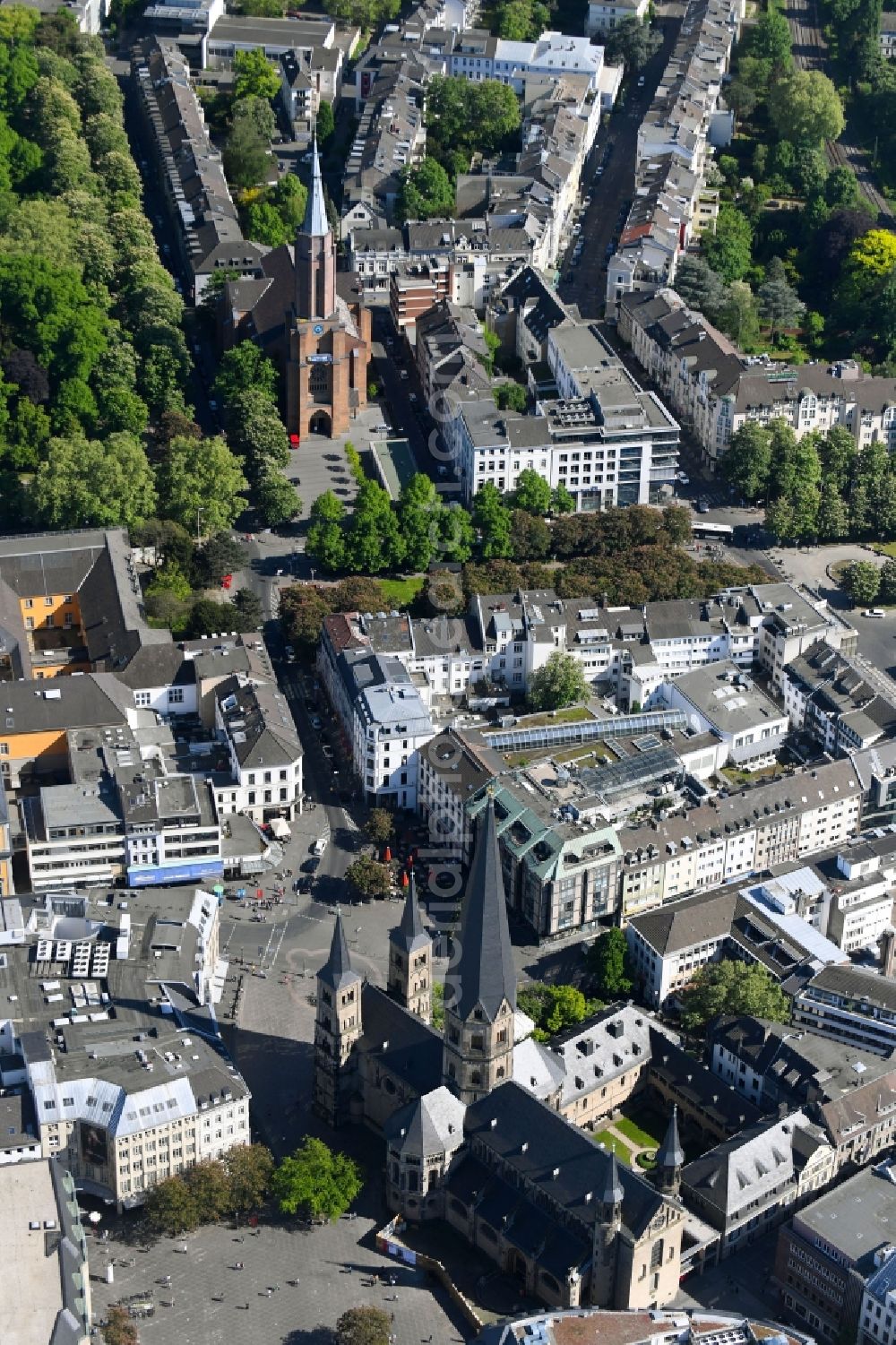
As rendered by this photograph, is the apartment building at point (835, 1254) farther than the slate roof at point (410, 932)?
No

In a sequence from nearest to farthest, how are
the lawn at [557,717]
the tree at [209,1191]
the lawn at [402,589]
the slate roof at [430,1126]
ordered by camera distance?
1. the slate roof at [430,1126]
2. the tree at [209,1191]
3. the lawn at [557,717]
4. the lawn at [402,589]

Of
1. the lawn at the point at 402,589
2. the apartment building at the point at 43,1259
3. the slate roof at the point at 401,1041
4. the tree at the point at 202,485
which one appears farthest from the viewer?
the tree at the point at 202,485

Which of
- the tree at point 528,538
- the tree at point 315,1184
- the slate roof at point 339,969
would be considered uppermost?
the tree at point 528,538

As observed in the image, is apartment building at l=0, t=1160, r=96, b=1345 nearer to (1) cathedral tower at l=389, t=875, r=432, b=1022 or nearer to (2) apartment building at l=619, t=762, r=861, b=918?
(1) cathedral tower at l=389, t=875, r=432, b=1022

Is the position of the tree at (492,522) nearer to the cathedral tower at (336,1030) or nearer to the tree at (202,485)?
the tree at (202,485)

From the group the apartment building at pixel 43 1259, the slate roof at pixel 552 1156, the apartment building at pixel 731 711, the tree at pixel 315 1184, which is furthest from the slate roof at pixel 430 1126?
the apartment building at pixel 731 711

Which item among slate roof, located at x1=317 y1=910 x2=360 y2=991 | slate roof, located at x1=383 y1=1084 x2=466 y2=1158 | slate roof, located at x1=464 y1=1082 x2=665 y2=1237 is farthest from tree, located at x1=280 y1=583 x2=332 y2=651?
slate roof, located at x1=464 y1=1082 x2=665 y2=1237

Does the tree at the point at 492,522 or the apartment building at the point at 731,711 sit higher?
the tree at the point at 492,522

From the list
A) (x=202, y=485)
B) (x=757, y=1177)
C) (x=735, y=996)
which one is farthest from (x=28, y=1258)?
(x=202, y=485)

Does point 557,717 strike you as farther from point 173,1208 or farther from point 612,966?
point 173,1208
